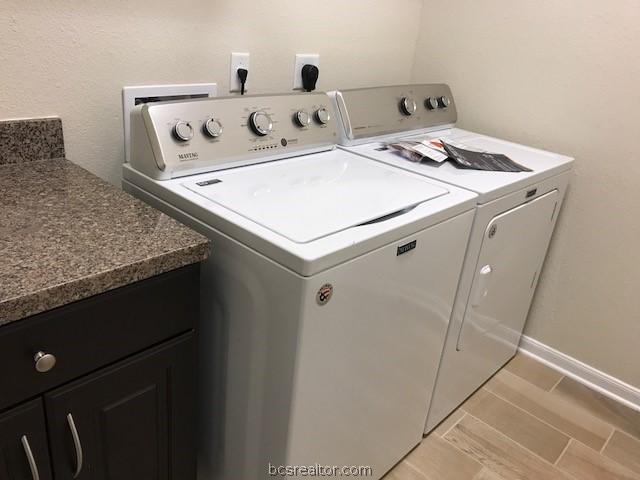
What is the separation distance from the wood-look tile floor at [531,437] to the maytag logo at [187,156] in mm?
1095

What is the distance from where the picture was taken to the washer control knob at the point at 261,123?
136cm

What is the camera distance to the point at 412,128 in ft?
6.26

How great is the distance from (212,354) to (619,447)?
4.78ft

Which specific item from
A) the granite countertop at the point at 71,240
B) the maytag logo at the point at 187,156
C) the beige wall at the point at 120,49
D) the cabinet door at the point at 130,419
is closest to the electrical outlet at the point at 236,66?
the beige wall at the point at 120,49

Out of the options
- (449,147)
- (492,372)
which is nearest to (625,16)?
(449,147)

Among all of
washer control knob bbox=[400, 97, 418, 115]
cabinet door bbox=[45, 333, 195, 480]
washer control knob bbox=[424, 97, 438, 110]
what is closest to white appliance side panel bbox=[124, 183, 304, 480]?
cabinet door bbox=[45, 333, 195, 480]

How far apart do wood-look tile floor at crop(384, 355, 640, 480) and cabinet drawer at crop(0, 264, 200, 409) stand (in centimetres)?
96

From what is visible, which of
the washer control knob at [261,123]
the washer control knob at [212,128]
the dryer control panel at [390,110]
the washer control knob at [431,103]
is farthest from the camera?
the washer control knob at [431,103]

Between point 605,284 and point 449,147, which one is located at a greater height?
point 449,147

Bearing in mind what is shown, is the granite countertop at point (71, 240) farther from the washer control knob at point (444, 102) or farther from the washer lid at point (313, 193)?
the washer control knob at point (444, 102)

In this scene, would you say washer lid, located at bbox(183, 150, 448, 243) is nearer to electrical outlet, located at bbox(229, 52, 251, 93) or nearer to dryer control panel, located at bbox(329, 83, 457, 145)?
dryer control panel, located at bbox(329, 83, 457, 145)

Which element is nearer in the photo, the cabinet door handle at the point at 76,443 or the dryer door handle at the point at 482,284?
the cabinet door handle at the point at 76,443

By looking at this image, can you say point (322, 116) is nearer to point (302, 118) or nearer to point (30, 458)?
point (302, 118)

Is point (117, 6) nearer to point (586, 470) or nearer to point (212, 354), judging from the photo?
point (212, 354)
